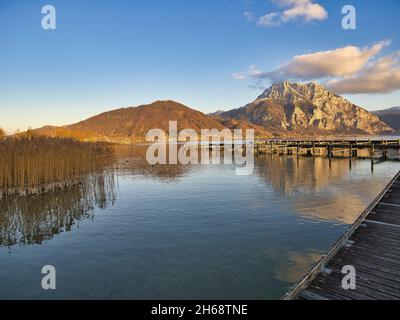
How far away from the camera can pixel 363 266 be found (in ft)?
33.6

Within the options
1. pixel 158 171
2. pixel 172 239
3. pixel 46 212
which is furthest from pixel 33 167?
pixel 158 171

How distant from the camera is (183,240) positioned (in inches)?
642

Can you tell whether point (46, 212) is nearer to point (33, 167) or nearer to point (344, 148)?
point (33, 167)

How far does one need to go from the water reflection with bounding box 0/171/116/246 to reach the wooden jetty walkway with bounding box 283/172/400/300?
606 inches

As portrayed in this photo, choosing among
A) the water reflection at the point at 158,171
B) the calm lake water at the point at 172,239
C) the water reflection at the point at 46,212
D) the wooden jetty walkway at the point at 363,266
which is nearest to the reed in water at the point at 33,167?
the water reflection at the point at 46,212

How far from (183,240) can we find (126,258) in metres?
3.64

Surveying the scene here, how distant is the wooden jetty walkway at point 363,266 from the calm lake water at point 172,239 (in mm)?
1873

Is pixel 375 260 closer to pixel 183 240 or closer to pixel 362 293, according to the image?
pixel 362 293

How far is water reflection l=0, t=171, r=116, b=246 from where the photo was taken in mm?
17656

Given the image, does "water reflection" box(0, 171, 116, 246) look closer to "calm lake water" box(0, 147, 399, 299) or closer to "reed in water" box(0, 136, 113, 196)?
"calm lake water" box(0, 147, 399, 299)

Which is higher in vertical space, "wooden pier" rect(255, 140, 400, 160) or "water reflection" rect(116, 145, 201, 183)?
"wooden pier" rect(255, 140, 400, 160)

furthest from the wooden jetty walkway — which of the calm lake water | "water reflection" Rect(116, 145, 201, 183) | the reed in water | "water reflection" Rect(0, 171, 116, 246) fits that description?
"water reflection" Rect(116, 145, 201, 183)

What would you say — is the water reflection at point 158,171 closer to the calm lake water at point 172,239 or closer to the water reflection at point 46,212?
the calm lake water at point 172,239

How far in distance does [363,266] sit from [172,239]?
9.99 m
